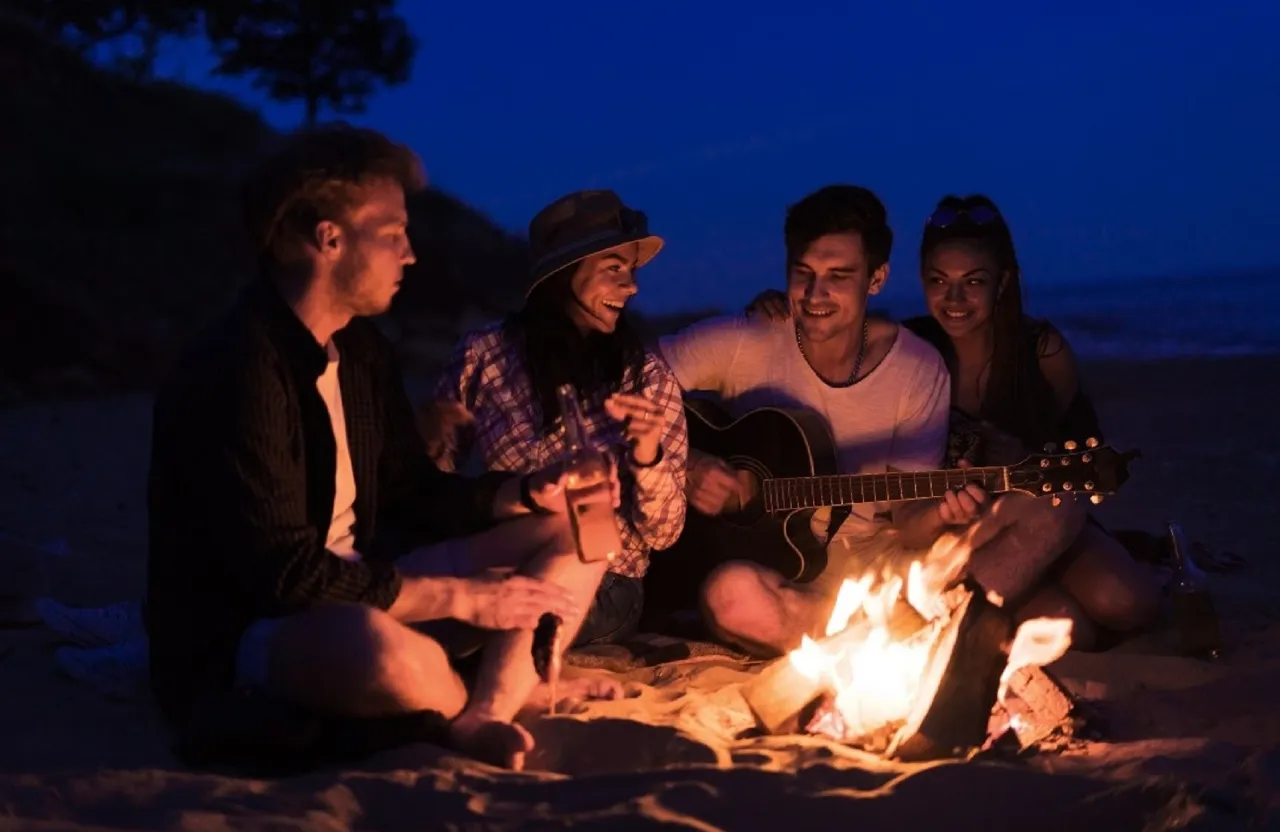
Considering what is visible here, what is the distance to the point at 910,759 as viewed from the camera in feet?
11.0

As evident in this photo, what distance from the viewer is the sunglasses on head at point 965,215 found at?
15.9 feet

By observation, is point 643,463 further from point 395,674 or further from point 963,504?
point 395,674

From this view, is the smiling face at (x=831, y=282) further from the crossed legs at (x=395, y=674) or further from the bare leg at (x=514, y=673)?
the crossed legs at (x=395, y=674)

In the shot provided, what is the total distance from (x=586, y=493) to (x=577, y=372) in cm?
69

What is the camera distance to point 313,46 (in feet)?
105

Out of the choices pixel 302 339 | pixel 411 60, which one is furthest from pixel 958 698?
pixel 411 60

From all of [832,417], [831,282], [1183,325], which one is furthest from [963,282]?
[1183,325]

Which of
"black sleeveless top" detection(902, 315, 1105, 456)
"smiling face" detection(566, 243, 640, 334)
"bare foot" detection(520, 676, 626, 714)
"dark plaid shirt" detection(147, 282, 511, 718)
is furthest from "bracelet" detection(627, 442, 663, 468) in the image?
"black sleeveless top" detection(902, 315, 1105, 456)

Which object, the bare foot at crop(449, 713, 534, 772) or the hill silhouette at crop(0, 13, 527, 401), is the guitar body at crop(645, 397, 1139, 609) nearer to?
the bare foot at crop(449, 713, 534, 772)

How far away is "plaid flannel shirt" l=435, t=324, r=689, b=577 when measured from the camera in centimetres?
430

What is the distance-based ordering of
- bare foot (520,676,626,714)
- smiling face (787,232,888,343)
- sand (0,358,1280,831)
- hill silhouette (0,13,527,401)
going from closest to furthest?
1. sand (0,358,1280,831)
2. bare foot (520,676,626,714)
3. smiling face (787,232,888,343)
4. hill silhouette (0,13,527,401)

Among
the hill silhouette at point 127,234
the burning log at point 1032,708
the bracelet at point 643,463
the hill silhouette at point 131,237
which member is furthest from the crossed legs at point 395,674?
the hill silhouette at point 127,234

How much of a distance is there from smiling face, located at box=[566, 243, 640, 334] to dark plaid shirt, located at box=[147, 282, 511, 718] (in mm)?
836

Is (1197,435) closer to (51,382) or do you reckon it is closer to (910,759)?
(910,759)
